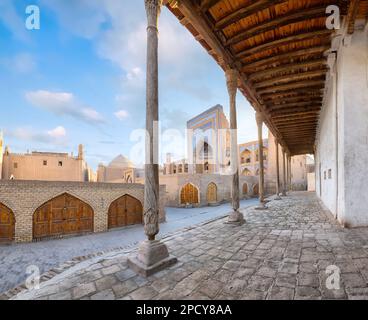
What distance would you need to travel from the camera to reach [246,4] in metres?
4.35

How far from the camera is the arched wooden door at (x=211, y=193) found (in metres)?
21.9

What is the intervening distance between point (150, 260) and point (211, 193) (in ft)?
64.5

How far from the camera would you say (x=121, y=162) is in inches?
1610

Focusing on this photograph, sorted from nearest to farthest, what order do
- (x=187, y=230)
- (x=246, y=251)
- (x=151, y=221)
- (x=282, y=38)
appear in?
(x=151, y=221)
(x=246, y=251)
(x=282, y=38)
(x=187, y=230)

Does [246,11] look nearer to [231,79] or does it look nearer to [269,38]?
[269,38]

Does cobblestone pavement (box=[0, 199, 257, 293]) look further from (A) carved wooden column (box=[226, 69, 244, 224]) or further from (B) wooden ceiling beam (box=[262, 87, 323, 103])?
(B) wooden ceiling beam (box=[262, 87, 323, 103])

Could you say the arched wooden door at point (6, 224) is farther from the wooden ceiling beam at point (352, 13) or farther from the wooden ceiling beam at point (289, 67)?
the wooden ceiling beam at point (352, 13)

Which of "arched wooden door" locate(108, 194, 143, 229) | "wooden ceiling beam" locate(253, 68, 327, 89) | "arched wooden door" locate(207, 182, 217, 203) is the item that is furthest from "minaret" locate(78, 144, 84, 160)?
"wooden ceiling beam" locate(253, 68, 327, 89)

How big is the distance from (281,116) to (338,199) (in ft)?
21.2

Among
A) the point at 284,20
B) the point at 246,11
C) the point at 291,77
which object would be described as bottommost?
the point at 291,77

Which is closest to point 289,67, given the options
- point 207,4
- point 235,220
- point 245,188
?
point 207,4

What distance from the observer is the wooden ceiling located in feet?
14.3
